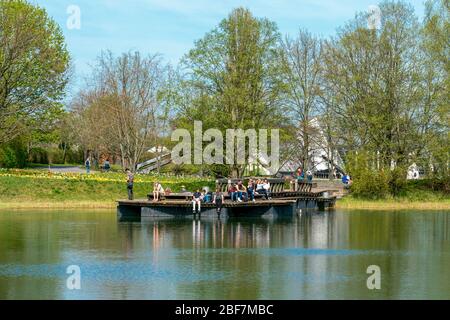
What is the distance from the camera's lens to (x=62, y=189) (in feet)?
208

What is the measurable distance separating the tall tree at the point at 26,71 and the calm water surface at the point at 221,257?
2000 centimetres

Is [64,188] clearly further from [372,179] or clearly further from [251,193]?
[372,179]

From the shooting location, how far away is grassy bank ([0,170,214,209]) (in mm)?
61281

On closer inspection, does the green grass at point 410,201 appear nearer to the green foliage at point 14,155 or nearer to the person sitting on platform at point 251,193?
the person sitting on platform at point 251,193

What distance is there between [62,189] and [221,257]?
100 feet

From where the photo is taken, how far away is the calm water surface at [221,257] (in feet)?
89.8

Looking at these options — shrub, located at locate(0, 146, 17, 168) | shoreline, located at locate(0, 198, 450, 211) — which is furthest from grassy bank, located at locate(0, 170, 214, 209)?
shrub, located at locate(0, 146, 17, 168)

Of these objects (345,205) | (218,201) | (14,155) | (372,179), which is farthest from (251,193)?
(14,155)

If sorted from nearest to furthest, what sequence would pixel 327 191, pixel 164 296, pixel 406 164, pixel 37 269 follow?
pixel 164 296 < pixel 37 269 < pixel 327 191 < pixel 406 164

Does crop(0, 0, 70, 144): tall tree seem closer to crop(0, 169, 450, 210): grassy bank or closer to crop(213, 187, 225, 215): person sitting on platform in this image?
crop(0, 169, 450, 210): grassy bank

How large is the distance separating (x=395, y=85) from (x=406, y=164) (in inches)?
250
